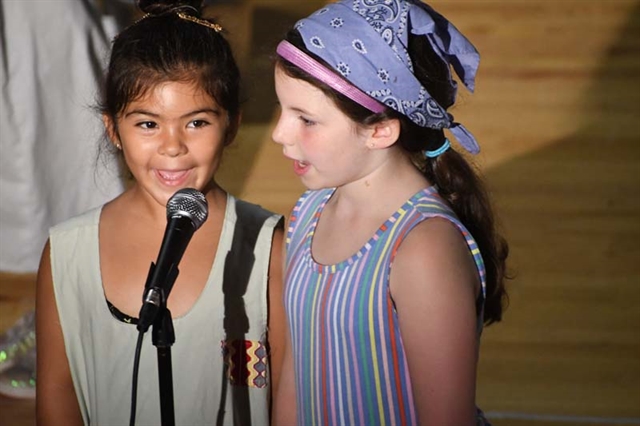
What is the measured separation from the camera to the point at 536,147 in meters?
3.27

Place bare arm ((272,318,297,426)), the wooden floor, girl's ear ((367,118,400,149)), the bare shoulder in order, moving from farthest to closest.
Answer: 1. the wooden floor
2. bare arm ((272,318,297,426))
3. girl's ear ((367,118,400,149))
4. the bare shoulder

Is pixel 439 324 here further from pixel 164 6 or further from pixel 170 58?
pixel 164 6

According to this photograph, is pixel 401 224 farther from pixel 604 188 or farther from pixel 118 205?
pixel 604 188

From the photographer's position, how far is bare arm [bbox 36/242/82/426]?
6.68ft

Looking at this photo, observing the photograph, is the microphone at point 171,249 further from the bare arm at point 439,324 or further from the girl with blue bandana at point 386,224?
the bare arm at point 439,324

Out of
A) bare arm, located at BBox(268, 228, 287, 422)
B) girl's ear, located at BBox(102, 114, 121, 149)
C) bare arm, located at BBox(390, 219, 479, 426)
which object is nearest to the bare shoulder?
bare arm, located at BBox(390, 219, 479, 426)

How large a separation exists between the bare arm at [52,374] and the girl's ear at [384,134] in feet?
2.36

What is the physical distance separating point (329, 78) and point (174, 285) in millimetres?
580

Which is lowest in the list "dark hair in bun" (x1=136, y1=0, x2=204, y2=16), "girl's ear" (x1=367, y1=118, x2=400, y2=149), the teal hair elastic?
the teal hair elastic

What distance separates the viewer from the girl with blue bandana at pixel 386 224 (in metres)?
1.57

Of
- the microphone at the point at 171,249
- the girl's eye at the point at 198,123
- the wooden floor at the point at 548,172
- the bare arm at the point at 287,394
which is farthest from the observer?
the wooden floor at the point at 548,172

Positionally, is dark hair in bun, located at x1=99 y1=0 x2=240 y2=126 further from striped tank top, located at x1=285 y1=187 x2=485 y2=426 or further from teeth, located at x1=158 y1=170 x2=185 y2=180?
striped tank top, located at x1=285 y1=187 x2=485 y2=426

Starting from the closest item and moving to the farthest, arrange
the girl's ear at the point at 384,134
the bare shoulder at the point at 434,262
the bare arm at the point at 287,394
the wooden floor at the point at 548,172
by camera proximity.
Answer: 1. the bare shoulder at the point at 434,262
2. the girl's ear at the point at 384,134
3. the bare arm at the point at 287,394
4. the wooden floor at the point at 548,172

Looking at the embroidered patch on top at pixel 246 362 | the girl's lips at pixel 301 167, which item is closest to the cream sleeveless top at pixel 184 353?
the embroidered patch on top at pixel 246 362
